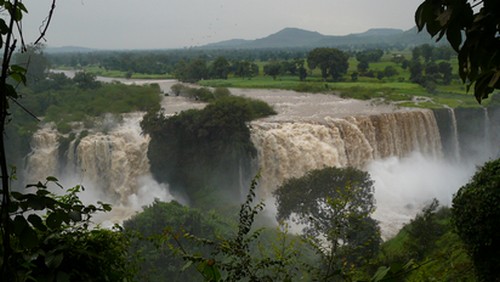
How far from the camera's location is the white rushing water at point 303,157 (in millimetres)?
14602

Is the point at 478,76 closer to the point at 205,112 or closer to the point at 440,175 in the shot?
the point at 205,112

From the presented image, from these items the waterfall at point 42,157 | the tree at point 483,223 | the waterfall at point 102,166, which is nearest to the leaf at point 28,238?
the tree at point 483,223

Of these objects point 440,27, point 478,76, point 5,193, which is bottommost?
point 5,193

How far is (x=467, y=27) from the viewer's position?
101 centimetres

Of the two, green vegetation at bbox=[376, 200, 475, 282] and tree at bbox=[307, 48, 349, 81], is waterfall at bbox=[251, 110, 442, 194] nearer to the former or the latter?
green vegetation at bbox=[376, 200, 475, 282]

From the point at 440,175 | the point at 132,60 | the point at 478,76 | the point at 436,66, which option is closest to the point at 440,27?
the point at 478,76

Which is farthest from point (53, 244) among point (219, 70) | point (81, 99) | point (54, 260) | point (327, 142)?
point (219, 70)

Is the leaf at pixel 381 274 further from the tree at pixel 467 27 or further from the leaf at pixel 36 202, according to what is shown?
the leaf at pixel 36 202

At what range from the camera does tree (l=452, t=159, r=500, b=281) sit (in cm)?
443

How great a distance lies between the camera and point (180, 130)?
53.0 ft

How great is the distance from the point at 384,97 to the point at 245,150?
8.38 m

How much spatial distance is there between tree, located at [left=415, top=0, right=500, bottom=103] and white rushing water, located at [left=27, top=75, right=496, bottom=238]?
12.7 metres

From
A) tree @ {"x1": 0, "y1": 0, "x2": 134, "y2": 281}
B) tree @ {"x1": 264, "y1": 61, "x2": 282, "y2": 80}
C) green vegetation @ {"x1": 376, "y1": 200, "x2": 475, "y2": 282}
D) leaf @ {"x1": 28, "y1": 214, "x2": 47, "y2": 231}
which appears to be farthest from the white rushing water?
leaf @ {"x1": 28, "y1": 214, "x2": 47, "y2": 231}

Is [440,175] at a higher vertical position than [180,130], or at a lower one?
lower
